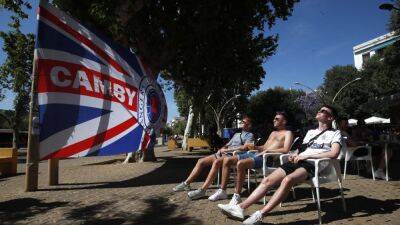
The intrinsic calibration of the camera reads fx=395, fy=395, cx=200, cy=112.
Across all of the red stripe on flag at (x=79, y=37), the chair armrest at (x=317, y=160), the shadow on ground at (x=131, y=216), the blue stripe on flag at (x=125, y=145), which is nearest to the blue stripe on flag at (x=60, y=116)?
the blue stripe on flag at (x=125, y=145)

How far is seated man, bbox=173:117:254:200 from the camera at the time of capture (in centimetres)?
658

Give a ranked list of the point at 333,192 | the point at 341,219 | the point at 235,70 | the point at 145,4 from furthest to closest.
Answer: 1. the point at 235,70
2. the point at 145,4
3. the point at 333,192
4. the point at 341,219

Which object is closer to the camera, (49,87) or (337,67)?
(49,87)

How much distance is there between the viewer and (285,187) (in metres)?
4.69

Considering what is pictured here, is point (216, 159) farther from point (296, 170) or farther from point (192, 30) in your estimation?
point (192, 30)

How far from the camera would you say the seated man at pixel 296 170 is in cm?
466

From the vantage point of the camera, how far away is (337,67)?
194ft

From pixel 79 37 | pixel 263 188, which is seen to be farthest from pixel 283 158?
pixel 79 37

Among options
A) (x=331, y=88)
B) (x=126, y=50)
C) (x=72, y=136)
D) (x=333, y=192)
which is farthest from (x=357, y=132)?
(x=331, y=88)

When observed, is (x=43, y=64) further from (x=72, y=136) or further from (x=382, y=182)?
(x=382, y=182)

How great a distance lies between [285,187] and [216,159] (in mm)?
2158

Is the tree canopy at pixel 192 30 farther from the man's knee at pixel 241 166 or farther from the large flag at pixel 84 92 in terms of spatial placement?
the man's knee at pixel 241 166

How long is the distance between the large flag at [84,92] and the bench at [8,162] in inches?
198

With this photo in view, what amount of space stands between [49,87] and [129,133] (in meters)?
2.42
